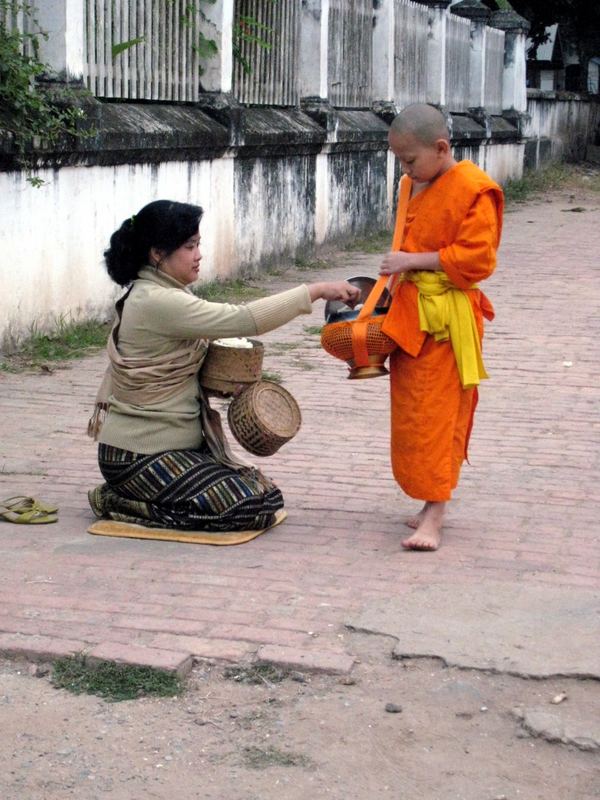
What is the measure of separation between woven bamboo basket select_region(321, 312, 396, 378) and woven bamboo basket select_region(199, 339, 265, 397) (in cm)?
28

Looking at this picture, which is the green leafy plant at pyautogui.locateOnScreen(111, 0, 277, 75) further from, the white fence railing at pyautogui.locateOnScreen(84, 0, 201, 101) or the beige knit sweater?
the beige knit sweater

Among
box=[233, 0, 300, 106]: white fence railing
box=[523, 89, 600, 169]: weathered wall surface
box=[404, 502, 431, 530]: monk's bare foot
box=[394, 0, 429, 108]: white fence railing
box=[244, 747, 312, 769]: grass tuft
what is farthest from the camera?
box=[523, 89, 600, 169]: weathered wall surface

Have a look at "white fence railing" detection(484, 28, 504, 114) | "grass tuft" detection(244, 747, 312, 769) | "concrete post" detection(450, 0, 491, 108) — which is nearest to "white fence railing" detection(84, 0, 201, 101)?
"grass tuft" detection(244, 747, 312, 769)

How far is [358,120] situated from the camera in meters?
15.1

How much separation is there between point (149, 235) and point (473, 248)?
1.20 m

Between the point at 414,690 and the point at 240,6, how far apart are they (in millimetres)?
9590

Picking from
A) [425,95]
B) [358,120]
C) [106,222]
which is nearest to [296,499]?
[106,222]

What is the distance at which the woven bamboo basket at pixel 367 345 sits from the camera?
4.96 meters

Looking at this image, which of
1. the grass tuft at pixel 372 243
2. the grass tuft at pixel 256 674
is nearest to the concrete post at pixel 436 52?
the grass tuft at pixel 372 243

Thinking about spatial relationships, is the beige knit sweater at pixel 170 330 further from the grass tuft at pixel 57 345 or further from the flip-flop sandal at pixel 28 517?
the grass tuft at pixel 57 345

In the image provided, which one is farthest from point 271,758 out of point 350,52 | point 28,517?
point 350,52

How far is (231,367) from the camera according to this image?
5.09m

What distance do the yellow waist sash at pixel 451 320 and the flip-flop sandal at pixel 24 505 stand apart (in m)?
1.69

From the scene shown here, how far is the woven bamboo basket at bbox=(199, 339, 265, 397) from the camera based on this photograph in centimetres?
509
